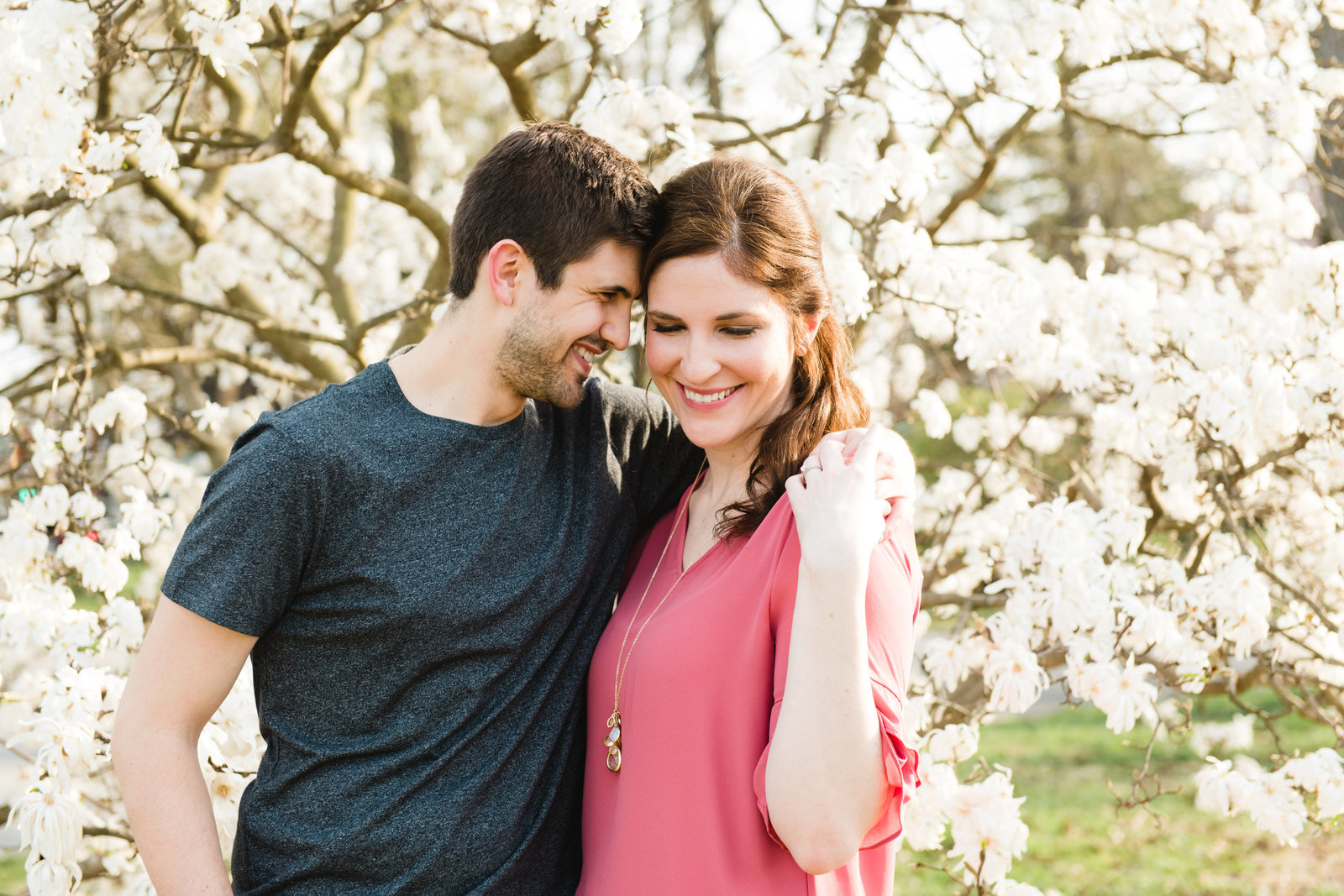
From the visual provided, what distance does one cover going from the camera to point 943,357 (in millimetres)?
4234

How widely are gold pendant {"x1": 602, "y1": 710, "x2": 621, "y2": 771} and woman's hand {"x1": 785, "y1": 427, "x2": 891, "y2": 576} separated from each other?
0.48m

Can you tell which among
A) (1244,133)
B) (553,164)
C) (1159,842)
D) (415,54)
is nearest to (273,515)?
(553,164)

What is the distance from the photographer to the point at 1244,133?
336 cm

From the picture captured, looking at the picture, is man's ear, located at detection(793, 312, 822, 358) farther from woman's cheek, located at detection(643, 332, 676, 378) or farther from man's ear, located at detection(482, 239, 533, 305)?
man's ear, located at detection(482, 239, 533, 305)

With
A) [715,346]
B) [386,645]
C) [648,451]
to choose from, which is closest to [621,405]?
[648,451]

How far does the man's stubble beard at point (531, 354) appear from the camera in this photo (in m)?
1.84

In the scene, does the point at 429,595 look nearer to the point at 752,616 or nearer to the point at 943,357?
the point at 752,616

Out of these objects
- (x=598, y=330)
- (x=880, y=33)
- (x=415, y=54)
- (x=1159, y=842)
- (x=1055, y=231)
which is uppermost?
(x=415, y=54)

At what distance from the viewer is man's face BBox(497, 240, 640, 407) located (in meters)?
1.84

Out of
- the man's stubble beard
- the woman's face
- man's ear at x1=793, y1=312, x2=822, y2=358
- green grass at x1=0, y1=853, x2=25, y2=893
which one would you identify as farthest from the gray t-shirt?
green grass at x1=0, y1=853, x2=25, y2=893

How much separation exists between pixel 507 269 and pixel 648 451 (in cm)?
52

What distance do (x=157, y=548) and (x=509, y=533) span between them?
287 cm

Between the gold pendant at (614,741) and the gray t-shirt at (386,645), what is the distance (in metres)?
0.09

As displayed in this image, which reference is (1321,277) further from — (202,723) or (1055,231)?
(202,723)
